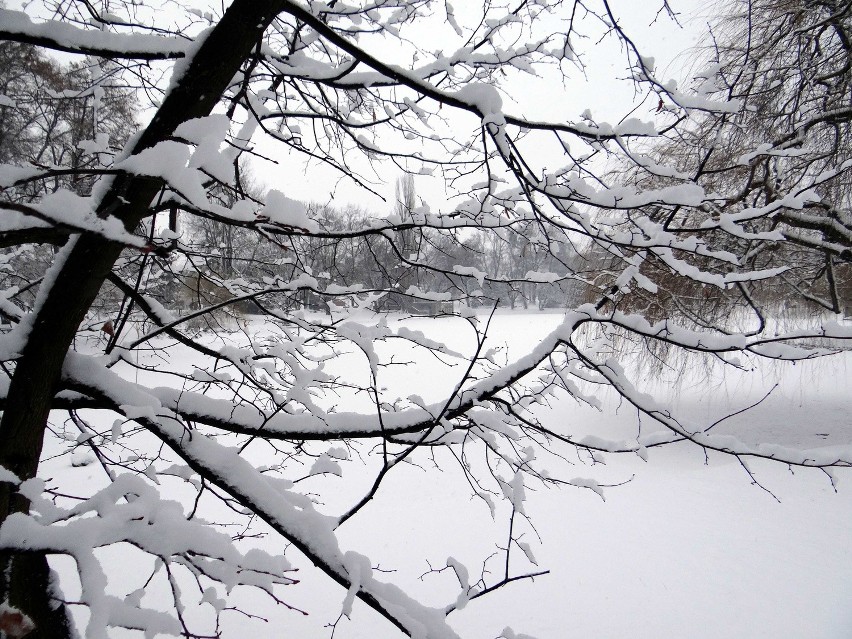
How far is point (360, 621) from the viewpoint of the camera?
11.4ft

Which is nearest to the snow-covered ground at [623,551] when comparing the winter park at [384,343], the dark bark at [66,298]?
the winter park at [384,343]

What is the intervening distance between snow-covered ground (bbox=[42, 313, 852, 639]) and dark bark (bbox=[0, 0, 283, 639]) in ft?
4.60

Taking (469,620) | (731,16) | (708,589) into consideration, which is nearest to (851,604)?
(708,589)

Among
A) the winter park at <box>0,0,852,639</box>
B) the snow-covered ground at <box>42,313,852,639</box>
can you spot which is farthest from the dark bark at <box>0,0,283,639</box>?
the snow-covered ground at <box>42,313,852,639</box>

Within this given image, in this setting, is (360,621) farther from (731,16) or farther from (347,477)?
(731,16)

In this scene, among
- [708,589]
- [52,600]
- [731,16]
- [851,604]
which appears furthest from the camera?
[731,16]

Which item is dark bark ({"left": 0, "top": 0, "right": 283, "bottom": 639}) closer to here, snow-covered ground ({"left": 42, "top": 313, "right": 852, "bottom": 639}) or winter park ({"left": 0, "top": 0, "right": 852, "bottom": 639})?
winter park ({"left": 0, "top": 0, "right": 852, "bottom": 639})

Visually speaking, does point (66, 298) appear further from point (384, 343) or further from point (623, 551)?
point (623, 551)

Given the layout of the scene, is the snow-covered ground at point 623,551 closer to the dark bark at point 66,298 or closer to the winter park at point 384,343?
the winter park at point 384,343

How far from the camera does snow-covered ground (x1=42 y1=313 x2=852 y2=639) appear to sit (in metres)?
3.39

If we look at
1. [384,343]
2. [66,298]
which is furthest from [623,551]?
[66,298]

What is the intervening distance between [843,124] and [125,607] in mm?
6811

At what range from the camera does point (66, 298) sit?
1.21m

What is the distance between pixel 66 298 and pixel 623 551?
15.9 feet
